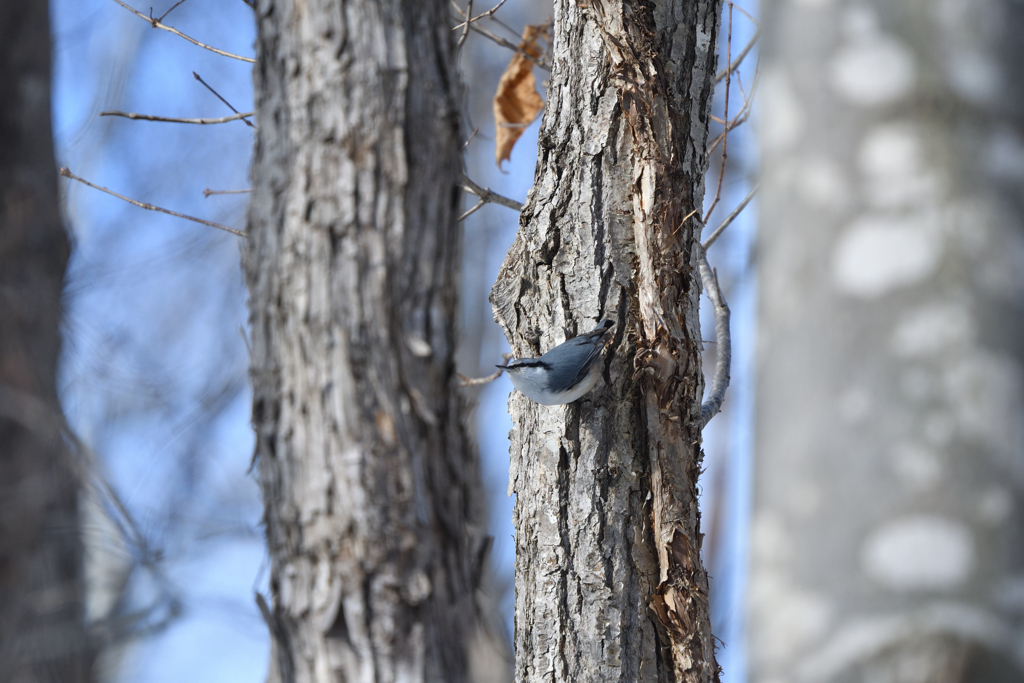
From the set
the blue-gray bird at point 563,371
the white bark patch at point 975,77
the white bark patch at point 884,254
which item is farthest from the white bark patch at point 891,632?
the blue-gray bird at point 563,371

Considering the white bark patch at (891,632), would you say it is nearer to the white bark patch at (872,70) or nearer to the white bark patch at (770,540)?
the white bark patch at (770,540)

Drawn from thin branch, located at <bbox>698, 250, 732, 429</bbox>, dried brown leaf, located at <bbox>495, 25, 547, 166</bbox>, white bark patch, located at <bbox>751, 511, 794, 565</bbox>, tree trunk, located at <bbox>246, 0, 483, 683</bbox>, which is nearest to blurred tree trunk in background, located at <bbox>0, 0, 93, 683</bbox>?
tree trunk, located at <bbox>246, 0, 483, 683</bbox>

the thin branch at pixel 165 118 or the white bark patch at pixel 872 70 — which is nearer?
the white bark patch at pixel 872 70

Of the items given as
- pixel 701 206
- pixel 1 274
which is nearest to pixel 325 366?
pixel 701 206

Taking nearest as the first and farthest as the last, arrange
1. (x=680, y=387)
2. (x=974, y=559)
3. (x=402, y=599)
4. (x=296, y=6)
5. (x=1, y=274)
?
(x=974, y=559)
(x=402, y=599)
(x=296, y=6)
(x=680, y=387)
(x=1, y=274)

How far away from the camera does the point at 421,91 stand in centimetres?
135

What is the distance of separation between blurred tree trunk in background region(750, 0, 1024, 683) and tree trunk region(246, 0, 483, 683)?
0.78 metres

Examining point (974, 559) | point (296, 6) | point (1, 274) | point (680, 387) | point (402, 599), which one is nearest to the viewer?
point (974, 559)

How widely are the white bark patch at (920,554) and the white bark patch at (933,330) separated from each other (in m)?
0.11

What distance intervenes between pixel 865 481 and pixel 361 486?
885 mm

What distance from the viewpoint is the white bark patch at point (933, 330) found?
504mm

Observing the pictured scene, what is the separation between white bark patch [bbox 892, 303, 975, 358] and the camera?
504 mm

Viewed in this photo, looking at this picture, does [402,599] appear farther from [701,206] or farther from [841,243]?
[701,206]

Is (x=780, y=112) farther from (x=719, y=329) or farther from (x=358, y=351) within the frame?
(x=719, y=329)
